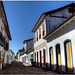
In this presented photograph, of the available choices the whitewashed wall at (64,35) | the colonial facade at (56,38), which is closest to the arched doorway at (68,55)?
the colonial facade at (56,38)

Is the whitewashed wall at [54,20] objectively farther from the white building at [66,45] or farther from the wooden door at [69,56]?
the wooden door at [69,56]

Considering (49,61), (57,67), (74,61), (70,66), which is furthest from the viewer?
(49,61)

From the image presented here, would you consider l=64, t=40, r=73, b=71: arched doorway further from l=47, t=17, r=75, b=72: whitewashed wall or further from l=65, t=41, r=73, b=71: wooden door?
l=47, t=17, r=75, b=72: whitewashed wall

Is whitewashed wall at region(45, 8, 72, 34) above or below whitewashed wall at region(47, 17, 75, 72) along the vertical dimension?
above

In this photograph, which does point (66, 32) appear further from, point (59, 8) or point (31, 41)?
point (31, 41)

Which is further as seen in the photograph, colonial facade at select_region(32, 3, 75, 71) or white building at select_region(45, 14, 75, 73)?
colonial facade at select_region(32, 3, 75, 71)

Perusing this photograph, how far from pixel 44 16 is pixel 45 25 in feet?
3.64

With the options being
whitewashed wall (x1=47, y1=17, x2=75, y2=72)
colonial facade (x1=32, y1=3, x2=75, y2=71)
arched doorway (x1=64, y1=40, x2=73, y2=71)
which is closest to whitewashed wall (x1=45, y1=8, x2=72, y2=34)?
colonial facade (x1=32, y1=3, x2=75, y2=71)

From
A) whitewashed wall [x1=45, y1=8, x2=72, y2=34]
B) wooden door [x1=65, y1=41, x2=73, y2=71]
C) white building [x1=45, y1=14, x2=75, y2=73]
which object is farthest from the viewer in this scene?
whitewashed wall [x1=45, y1=8, x2=72, y2=34]

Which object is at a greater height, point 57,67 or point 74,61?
point 74,61

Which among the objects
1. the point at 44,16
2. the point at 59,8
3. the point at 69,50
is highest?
the point at 59,8

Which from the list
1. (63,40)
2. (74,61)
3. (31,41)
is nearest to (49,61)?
(63,40)

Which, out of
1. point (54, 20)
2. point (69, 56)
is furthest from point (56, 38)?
point (54, 20)

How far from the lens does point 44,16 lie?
45.4 ft
